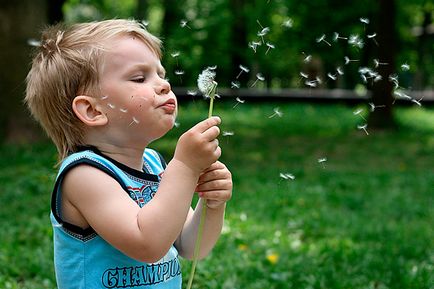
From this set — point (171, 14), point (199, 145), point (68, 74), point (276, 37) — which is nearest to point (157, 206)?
point (199, 145)

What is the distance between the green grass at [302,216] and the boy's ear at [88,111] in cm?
167

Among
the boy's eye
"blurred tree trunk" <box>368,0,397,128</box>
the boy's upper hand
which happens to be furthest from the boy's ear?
"blurred tree trunk" <box>368,0,397,128</box>

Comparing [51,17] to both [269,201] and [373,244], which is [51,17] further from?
[373,244]

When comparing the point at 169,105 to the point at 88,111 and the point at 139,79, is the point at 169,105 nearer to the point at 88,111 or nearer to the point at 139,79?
the point at 139,79

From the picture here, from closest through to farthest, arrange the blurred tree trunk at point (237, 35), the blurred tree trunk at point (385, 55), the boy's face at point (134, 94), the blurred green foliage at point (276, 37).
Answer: the boy's face at point (134, 94) < the blurred tree trunk at point (385, 55) < the blurred green foliage at point (276, 37) < the blurred tree trunk at point (237, 35)

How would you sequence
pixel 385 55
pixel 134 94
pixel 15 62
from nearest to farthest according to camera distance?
pixel 134 94 → pixel 15 62 → pixel 385 55

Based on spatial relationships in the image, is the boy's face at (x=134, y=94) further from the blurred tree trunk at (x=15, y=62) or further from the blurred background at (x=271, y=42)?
the blurred tree trunk at (x=15, y=62)

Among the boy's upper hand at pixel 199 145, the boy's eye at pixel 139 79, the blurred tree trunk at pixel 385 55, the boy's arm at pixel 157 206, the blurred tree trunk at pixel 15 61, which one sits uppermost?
the boy's eye at pixel 139 79

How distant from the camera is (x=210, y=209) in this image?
7.65 ft

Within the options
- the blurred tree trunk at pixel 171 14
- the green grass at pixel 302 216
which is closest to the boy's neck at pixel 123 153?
the green grass at pixel 302 216

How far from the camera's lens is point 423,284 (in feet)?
12.2

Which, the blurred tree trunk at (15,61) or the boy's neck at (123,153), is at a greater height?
the boy's neck at (123,153)

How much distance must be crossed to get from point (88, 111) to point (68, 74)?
124mm

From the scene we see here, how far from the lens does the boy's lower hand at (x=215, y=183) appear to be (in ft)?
7.11
